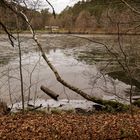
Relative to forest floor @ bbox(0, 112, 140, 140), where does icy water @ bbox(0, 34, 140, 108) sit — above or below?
below

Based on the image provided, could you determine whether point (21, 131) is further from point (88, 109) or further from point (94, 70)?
point (94, 70)

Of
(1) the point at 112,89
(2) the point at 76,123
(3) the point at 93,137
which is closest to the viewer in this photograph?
(3) the point at 93,137

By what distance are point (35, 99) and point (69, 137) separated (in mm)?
9501

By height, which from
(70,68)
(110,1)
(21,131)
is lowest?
(70,68)

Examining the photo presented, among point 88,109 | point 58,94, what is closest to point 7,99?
point 58,94

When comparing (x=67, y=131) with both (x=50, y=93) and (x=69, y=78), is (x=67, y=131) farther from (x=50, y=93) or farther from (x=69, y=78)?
(x=69, y=78)

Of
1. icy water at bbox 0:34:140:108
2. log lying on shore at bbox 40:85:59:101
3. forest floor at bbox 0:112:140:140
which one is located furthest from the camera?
icy water at bbox 0:34:140:108

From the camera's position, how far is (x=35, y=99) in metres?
17.0

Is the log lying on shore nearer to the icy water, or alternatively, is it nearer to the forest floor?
the icy water

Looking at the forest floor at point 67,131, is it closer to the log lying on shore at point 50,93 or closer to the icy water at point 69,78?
the icy water at point 69,78

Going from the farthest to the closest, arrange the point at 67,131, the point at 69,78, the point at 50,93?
the point at 69,78
the point at 50,93
the point at 67,131

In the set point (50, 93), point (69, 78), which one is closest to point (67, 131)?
point (50, 93)

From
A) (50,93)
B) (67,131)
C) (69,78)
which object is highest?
(67,131)

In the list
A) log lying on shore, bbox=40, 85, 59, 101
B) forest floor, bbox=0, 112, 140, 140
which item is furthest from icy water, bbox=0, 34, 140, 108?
forest floor, bbox=0, 112, 140, 140
